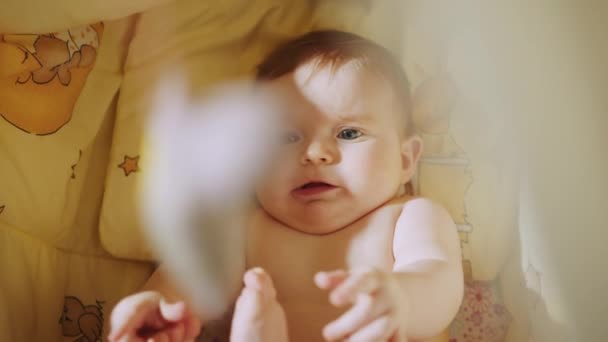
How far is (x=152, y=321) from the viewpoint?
626 millimetres

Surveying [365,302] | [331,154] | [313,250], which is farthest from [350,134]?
[365,302]

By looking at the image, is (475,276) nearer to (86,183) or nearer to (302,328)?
(302,328)

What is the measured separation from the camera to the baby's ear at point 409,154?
85 cm

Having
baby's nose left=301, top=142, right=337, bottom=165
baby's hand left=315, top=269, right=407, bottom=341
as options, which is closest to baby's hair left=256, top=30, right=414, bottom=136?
baby's nose left=301, top=142, right=337, bottom=165

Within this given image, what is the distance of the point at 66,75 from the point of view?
0.79m

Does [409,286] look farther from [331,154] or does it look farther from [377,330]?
[331,154]

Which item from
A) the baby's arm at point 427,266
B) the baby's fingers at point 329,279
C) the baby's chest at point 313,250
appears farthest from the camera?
the baby's chest at point 313,250

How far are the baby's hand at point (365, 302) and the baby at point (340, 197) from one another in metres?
0.12

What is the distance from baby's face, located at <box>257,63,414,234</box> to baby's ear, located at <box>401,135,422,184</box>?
0.14 ft

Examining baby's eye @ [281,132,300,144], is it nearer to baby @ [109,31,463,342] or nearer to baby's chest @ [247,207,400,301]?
baby @ [109,31,463,342]

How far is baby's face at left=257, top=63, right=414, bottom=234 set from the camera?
769mm

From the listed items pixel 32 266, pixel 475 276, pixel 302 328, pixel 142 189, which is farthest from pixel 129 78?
pixel 475 276

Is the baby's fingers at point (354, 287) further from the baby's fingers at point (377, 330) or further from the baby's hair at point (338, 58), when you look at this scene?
the baby's hair at point (338, 58)

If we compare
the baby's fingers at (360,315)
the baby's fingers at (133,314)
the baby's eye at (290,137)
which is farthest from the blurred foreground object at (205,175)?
the baby's fingers at (360,315)
